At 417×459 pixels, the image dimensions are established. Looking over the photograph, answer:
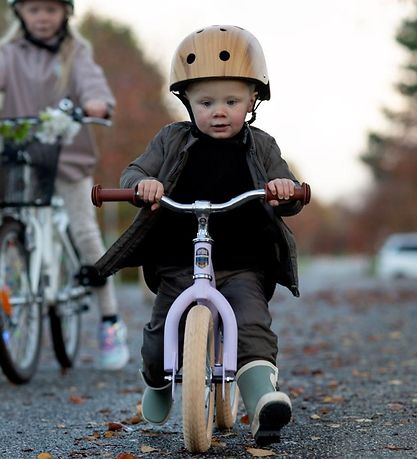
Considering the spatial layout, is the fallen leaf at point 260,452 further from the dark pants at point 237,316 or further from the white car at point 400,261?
the white car at point 400,261

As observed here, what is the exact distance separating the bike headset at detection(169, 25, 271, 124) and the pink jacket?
9.17ft

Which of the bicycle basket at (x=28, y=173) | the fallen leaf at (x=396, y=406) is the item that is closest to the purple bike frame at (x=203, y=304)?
the fallen leaf at (x=396, y=406)

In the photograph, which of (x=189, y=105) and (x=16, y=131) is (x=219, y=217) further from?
(x=16, y=131)

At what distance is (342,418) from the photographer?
4922 millimetres

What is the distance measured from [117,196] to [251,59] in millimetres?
786

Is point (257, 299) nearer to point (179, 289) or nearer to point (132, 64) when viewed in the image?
point (179, 289)

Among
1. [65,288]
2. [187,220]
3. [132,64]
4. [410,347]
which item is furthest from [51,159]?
[132,64]

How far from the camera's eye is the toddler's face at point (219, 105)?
166 inches

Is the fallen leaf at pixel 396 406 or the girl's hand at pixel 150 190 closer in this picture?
the girl's hand at pixel 150 190

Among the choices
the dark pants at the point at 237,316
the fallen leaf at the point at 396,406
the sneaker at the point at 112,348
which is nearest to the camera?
the dark pants at the point at 237,316

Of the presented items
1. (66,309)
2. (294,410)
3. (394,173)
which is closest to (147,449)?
(294,410)

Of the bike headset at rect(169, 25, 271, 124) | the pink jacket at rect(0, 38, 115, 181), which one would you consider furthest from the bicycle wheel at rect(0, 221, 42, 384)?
the bike headset at rect(169, 25, 271, 124)

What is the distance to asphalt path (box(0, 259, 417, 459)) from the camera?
412 cm

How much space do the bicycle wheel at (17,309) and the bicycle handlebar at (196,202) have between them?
89.5 inches
